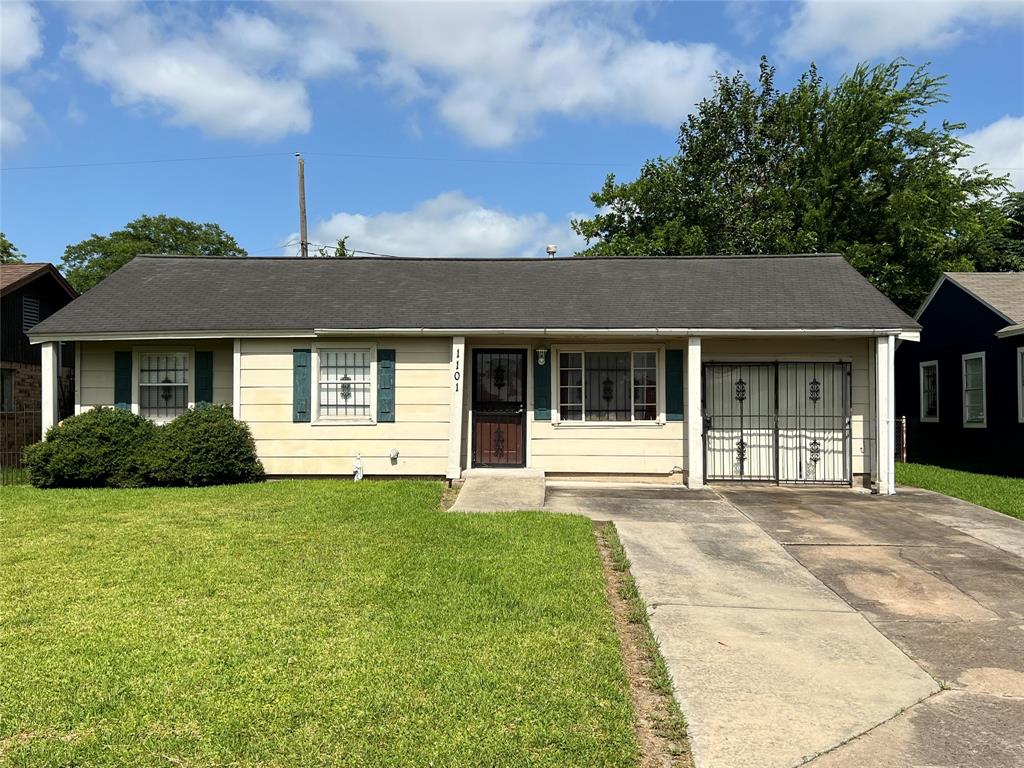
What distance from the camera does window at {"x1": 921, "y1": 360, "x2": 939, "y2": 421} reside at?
16609mm

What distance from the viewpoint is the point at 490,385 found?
11.9 metres

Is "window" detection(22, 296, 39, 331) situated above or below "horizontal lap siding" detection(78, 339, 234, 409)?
above

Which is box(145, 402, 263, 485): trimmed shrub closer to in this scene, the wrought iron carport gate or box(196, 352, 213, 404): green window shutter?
box(196, 352, 213, 404): green window shutter

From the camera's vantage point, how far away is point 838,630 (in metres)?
4.80

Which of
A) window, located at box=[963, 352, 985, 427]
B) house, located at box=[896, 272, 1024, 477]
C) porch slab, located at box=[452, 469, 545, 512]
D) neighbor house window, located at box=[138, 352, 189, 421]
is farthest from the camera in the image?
window, located at box=[963, 352, 985, 427]

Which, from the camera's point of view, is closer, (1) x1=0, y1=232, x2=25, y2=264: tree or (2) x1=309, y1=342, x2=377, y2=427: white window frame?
(2) x1=309, y1=342, x2=377, y2=427: white window frame

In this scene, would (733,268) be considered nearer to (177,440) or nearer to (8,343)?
(177,440)

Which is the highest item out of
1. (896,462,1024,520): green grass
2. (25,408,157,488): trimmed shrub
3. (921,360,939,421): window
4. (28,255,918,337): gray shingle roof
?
(28,255,918,337): gray shingle roof

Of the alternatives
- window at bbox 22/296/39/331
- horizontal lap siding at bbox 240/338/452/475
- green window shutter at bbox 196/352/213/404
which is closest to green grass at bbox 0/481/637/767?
horizontal lap siding at bbox 240/338/452/475

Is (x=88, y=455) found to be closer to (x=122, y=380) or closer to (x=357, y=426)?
(x=122, y=380)

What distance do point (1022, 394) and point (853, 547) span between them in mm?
8665

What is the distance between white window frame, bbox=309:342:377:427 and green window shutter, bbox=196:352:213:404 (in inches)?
72.8

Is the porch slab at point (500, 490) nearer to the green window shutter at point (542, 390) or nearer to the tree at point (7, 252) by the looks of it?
the green window shutter at point (542, 390)

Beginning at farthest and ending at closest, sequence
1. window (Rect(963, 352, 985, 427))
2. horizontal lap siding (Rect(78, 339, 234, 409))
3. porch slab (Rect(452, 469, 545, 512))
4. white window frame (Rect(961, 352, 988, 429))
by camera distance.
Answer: window (Rect(963, 352, 985, 427)), white window frame (Rect(961, 352, 988, 429)), horizontal lap siding (Rect(78, 339, 234, 409)), porch slab (Rect(452, 469, 545, 512))
